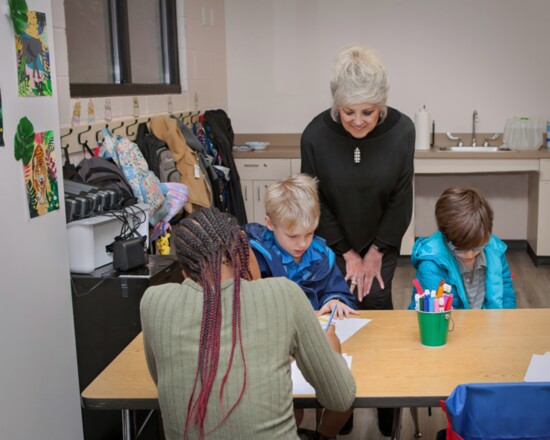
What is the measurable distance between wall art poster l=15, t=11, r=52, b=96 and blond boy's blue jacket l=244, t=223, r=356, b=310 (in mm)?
806

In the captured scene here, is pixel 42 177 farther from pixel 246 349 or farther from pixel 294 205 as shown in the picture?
pixel 246 349

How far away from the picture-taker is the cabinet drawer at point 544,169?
4.96 meters

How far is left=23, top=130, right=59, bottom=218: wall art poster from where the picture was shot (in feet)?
7.02

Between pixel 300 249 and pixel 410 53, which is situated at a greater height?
pixel 410 53

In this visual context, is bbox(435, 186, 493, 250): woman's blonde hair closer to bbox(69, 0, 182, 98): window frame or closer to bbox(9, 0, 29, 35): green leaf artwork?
bbox(9, 0, 29, 35): green leaf artwork

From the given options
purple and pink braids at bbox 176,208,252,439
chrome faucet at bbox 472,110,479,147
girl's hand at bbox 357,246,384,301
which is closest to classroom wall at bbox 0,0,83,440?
purple and pink braids at bbox 176,208,252,439

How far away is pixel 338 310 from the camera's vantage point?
7.05ft

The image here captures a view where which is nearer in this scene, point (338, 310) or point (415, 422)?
→ point (338, 310)

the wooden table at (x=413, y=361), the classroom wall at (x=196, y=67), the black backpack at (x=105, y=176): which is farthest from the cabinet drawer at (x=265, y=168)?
the wooden table at (x=413, y=361)

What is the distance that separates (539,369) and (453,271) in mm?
641

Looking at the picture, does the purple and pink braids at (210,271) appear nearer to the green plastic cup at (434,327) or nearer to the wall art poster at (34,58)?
the green plastic cup at (434,327)

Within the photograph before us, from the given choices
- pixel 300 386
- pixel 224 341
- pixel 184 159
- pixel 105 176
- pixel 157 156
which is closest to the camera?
pixel 224 341

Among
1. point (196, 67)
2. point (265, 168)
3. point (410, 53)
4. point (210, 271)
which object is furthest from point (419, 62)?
point (210, 271)

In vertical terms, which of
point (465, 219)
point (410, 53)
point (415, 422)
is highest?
point (410, 53)
